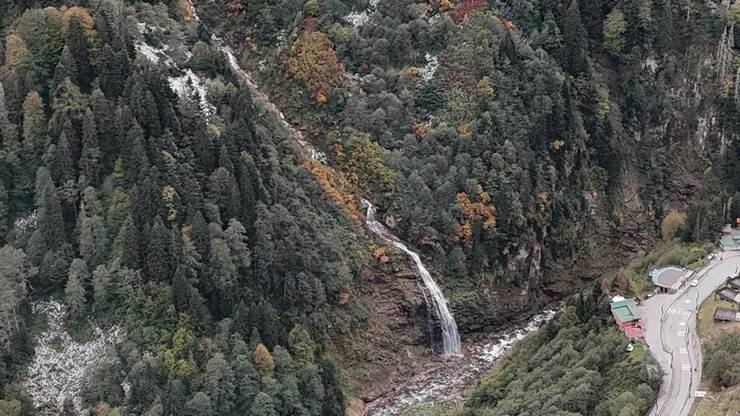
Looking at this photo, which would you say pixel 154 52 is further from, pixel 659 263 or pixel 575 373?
pixel 659 263

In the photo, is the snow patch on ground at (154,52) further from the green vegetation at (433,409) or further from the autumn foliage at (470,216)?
the green vegetation at (433,409)

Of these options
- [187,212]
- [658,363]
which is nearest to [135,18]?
[187,212]

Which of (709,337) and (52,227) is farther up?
(52,227)

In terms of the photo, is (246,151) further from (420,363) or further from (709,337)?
(709,337)

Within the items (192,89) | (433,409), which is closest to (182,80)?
(192,89)

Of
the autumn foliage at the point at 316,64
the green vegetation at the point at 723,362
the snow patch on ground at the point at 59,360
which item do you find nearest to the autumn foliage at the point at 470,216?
the autumn foliage at the point at 316,64

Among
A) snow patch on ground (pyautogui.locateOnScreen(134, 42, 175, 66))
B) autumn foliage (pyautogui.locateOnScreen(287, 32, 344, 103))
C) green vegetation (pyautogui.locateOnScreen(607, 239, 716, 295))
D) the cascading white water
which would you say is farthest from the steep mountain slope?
snow patch on ground (pyautogui.locateOnScreen(134, 42, 175, 66))
